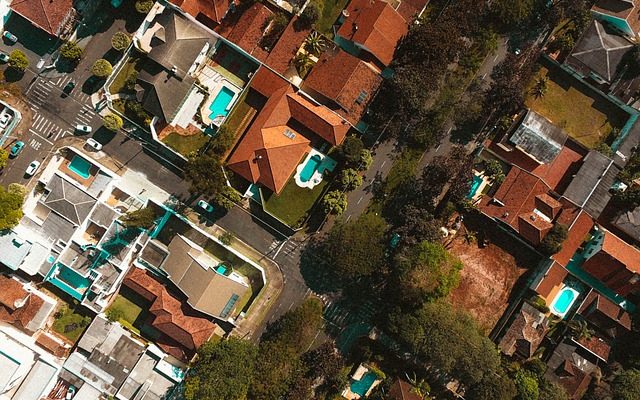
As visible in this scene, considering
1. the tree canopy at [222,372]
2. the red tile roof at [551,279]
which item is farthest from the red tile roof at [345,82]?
the tree canopy at [222,372]

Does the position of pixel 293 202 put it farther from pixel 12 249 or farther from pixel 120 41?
pixel 12 249

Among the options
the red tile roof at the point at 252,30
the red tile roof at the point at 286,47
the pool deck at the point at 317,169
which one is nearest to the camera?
the red tile roof at the point at 252,30

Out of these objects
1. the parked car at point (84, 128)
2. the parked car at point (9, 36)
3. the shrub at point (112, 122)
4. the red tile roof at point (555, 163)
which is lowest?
the parked car at point (84, 128)

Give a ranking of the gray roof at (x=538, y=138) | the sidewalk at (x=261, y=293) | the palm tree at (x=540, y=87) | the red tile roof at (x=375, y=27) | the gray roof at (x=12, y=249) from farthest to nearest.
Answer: the palm tree at (x=540, y=87)
the sidewalk at (x=261, y=293)
the gray roof at (x=538, y=138)
the red tile roof at (x=375, y=27)
the gray roof at (x=12, y=249)

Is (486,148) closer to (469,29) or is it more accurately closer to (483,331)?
(469,29)

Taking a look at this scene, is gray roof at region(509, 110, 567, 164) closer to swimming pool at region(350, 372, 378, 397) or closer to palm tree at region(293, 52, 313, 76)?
palm tree at region(293, 52, 313, 76)

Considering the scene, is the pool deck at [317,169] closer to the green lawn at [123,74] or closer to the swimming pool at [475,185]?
the swimming pool at [475,185]

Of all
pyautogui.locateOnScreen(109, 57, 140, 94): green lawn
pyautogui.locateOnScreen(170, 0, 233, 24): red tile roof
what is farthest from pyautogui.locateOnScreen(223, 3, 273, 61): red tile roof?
pyautogui.locateOnScreen(109, 57, 140, 94): green lawn
